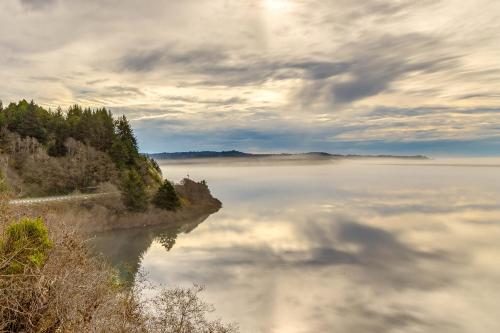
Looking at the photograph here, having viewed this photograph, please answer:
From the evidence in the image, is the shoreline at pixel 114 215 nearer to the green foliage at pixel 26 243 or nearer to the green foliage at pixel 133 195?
the green foliage at pixel 133 195

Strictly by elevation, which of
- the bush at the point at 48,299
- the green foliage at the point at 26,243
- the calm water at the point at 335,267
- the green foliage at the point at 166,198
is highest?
the green foliage at the point at 26,243

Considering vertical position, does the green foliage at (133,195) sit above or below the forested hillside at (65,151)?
below

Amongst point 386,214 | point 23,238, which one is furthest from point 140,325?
point 386,214

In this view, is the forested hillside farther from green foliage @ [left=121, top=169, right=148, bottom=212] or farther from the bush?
the bush

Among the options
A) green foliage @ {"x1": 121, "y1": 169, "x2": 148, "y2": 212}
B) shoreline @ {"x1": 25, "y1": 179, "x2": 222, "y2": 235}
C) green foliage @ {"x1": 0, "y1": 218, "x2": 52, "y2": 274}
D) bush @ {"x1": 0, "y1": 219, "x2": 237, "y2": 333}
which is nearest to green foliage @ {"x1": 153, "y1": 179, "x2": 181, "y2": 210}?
shoreline @ {"x1": 25, "y1": 179, "x2": 222, "y2": 235}

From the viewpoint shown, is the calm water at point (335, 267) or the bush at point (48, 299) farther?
the calm water at point (335, 267)

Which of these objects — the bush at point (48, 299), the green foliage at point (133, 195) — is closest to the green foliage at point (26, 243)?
the bush at point (48, 299)

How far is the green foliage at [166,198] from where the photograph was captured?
86.2 meters

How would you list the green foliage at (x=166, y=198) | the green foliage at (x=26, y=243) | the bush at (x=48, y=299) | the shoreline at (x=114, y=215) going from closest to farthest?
the bush at (x=48, y=299) < the green foliage at (x=26, y=243) < the shoreline at (x=114, y=215) < the green foliage at (x=166, y=198)

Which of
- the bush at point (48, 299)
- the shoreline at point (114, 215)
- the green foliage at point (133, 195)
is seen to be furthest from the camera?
the green foliage at point (133, 195)

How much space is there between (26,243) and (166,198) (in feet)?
232

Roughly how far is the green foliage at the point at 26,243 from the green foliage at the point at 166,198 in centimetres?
6791

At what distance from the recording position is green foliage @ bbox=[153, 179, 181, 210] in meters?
86.2

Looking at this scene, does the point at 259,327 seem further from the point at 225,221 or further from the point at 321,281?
the point at 225,221
